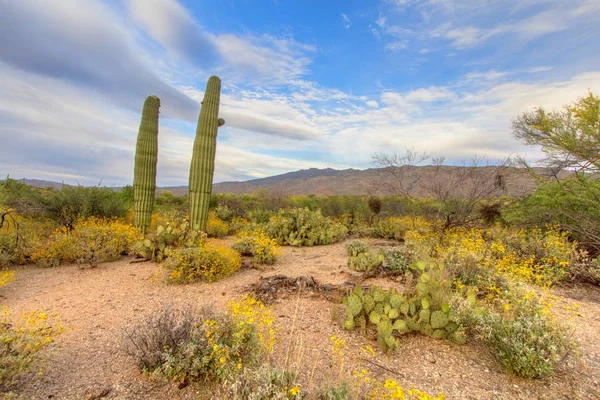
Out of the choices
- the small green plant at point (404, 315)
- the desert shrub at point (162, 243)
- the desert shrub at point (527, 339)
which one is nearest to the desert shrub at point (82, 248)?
the desert shrub at point (162, 243)

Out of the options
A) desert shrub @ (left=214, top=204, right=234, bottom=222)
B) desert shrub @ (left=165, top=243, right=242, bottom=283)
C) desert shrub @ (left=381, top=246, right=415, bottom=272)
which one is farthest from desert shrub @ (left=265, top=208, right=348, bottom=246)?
desert shrub @ (left=214, top=204, right=234, bottom=222)

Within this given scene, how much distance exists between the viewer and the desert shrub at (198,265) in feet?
17.8

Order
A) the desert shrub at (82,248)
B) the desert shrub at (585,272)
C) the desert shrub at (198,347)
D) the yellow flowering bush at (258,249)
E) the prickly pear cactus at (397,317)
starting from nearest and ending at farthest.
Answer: the desert shrub at (198,347), the prickly pear cactus at (397,317), the desert shrub at (585,272), the desert shrub at (82,248), the yellow flowering bush at (258,249)

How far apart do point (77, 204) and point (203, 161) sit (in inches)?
151

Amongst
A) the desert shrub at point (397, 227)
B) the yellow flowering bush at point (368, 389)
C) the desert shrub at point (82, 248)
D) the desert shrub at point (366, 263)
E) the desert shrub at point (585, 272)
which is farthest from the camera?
the desert shrub at point (397, 227)

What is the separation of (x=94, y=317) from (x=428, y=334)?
4.23 metres

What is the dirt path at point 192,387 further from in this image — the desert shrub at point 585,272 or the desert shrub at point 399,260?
the desert shrub at point 399,260

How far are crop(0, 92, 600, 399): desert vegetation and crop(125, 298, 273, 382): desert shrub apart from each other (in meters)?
0.01

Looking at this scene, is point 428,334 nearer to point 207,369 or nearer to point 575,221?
point 207,369

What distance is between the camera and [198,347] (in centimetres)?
267

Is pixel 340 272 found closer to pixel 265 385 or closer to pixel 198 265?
pixel 198 265

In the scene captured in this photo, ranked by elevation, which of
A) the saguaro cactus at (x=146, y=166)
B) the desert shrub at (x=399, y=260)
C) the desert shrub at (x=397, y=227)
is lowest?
the desert shrub at (x=399, y=260)

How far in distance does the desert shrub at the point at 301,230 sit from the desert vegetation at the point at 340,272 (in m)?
0.05

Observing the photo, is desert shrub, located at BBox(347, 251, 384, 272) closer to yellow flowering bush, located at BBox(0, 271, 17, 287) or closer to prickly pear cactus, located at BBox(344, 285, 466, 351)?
prickly pear cactus, located at BBox(344, 285, 466, 351)
